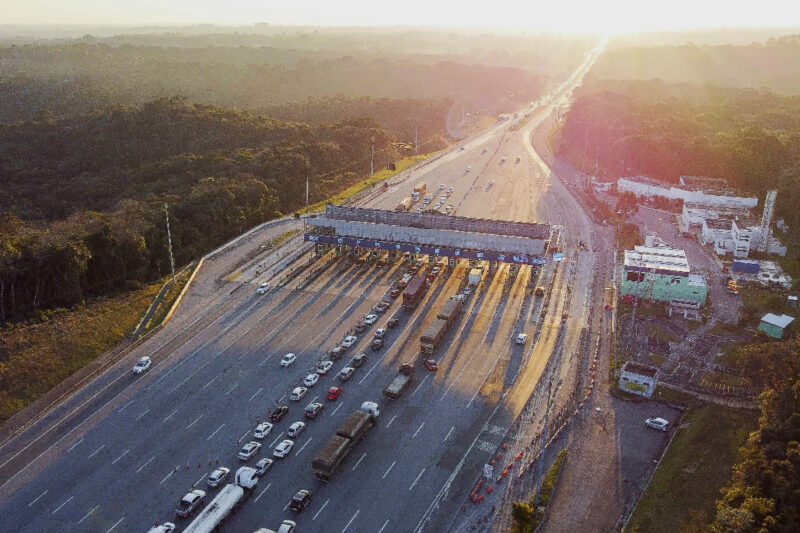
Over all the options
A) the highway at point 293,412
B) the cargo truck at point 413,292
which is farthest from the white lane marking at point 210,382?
the cargo truck at point 413,292

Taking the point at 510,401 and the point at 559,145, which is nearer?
the point at 510,401

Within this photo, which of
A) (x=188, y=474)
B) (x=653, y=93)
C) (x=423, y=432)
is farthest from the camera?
(x=653, y=93)

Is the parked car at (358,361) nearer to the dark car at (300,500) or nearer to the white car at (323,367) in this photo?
the white car at (323,367)

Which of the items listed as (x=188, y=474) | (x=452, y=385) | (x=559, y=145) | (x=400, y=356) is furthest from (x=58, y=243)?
(x=559, y=145)

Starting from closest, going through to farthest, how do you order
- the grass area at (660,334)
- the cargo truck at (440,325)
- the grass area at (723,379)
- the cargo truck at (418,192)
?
the grass area at (723,379), the cargo truck at (440,325), the grass area at (660,334), the cargo truck at (418,192)

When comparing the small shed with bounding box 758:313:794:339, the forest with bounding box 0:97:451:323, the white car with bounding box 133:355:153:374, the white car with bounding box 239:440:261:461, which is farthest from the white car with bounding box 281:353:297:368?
the small shed with bounding box 758:313:794:339

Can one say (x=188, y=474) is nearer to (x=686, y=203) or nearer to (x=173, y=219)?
(x=173, y=219)

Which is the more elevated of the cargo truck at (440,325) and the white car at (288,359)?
the cargo truck at (440,325)

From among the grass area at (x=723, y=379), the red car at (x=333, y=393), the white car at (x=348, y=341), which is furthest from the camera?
the white car at (x=348, y=341)

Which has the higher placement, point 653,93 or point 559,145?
point 653,93
